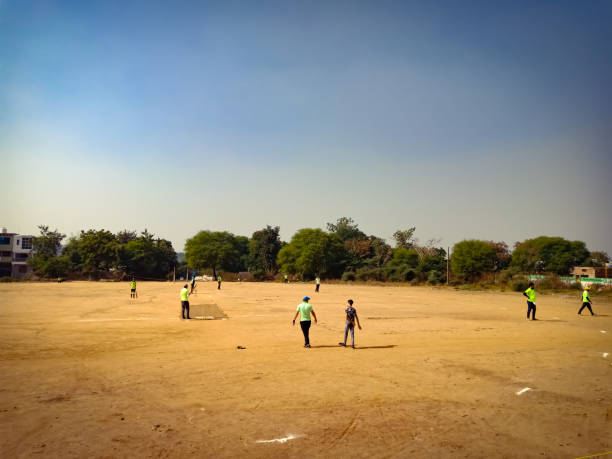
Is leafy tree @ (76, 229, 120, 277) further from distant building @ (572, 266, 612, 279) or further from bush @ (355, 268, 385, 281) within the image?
distant building @ (572, 266, 612, 279)

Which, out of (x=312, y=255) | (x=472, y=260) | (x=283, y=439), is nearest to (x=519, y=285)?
(x=472, y=260)

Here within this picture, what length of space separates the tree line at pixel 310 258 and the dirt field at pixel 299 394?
58962 mm

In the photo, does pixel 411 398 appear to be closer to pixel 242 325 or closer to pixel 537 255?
pixel 242 325

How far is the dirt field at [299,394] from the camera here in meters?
7.25

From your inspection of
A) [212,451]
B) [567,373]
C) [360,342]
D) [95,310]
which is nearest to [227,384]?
[212,451]

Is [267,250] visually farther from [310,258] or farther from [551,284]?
[551,284]

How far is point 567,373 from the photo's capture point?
1198 cm

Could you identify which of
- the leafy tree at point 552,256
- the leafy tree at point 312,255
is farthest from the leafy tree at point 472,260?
the leafy tree at point 312,255

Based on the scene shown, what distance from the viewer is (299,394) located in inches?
392

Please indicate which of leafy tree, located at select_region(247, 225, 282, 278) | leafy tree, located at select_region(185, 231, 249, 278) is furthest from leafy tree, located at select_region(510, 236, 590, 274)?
leafy tree, located at select_region(185, 231, 249, 278)

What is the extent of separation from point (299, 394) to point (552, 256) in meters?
95.0

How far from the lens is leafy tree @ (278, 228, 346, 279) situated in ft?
293

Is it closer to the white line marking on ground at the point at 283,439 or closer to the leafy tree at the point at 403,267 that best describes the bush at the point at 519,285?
the leafy tree at the point at 403,267

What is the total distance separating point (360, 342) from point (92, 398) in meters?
9.89
